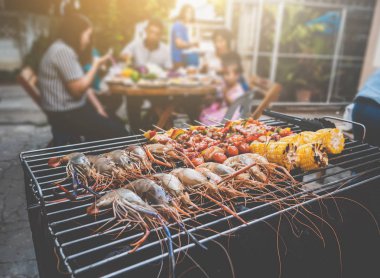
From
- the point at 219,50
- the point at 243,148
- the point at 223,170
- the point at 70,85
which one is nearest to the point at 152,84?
the point at 70,85

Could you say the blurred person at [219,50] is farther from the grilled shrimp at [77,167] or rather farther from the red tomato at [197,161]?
the grilled shrimp at [77,167]

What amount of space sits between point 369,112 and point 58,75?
3.94m

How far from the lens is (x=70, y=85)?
448cm

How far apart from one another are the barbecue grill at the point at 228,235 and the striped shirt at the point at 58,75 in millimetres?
2141

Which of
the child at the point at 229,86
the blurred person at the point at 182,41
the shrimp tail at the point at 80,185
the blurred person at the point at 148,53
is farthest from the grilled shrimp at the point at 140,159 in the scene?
the blurred person at the point at 182,41

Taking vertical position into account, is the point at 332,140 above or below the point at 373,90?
below

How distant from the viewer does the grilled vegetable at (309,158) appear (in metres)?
2.21

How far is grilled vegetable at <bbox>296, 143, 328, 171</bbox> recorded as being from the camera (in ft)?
7.25

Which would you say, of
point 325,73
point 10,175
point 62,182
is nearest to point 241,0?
point 325,73

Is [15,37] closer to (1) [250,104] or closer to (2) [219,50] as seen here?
(2) [219,50]

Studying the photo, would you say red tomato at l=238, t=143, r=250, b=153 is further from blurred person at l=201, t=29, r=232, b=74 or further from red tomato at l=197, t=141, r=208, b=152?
blurred person at l=201, t=29, r=232, b=74

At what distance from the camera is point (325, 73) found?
10.4m

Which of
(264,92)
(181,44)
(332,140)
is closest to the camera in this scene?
(332,140)

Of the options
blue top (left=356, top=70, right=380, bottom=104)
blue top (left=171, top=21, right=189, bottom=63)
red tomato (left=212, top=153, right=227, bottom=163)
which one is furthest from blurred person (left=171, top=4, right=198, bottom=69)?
red tomato (left=212, top=153, right=227, bottom=163)
